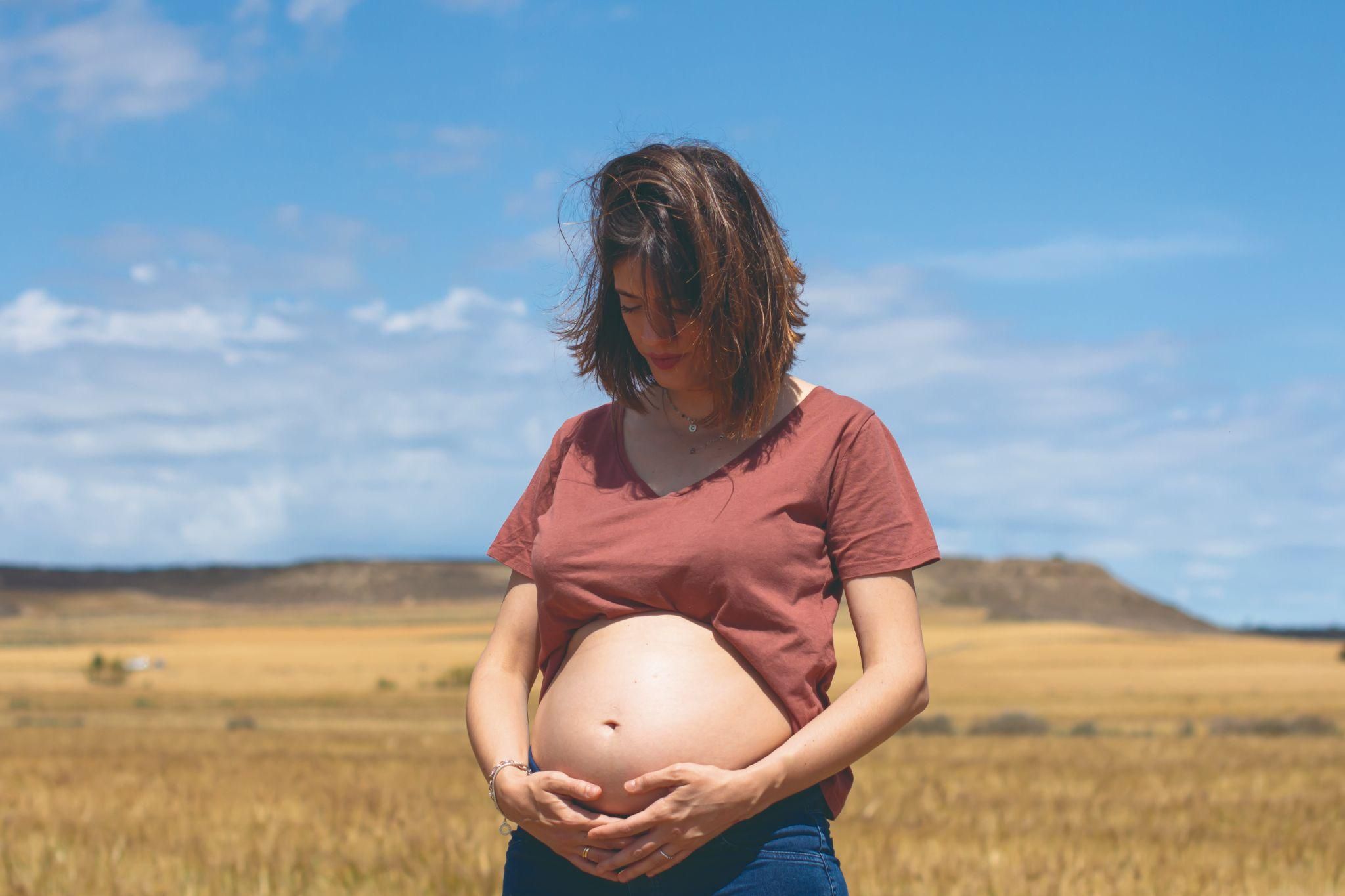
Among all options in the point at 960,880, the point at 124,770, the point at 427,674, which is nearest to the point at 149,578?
the point at 427,674

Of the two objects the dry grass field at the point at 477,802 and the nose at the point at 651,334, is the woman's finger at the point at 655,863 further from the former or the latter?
the dry grass field at the point at 477,802

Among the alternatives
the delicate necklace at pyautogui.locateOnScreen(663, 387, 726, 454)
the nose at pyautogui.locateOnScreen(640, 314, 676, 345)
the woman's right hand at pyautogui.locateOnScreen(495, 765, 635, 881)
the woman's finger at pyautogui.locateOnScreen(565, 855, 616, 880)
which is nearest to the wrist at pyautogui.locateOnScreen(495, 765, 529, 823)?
the woman's right hand at pyautogui.locateOnScreen(495, 765, 635, 881)

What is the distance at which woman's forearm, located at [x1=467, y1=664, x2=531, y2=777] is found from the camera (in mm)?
2908

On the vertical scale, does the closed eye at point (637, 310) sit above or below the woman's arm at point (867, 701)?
above

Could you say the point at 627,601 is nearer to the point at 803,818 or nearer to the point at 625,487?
the point at 625,487

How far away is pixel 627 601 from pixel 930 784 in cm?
1162

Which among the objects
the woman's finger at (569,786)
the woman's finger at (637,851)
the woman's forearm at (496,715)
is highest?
the woman's forearm at (496,715)

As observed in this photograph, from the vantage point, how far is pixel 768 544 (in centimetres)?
272

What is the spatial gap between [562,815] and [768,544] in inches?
23.5

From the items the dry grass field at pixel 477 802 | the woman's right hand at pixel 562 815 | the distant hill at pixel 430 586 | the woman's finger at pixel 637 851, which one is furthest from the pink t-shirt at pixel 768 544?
the distant hill at pixel 430 586

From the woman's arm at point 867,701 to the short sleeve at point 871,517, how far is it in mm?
36

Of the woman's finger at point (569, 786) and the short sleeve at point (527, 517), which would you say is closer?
the woman's finger at point (569, 786)

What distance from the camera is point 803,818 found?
273 centimetres

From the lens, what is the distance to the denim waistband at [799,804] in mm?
2701
